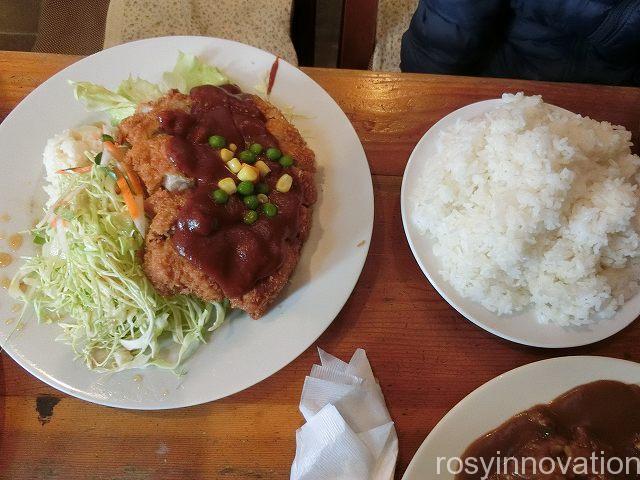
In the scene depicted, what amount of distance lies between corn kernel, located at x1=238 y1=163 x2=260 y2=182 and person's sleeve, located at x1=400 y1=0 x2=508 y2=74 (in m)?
1.16

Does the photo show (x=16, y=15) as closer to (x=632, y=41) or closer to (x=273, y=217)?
(x=273, y=217)

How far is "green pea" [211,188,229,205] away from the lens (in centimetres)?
169

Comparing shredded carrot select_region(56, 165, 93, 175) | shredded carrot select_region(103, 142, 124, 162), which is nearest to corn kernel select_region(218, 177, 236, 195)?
shredded carrot select_region(103, 142, 124, 162)

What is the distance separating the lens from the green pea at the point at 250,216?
1.72 metres

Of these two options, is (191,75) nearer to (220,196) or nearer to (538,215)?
(220,196)

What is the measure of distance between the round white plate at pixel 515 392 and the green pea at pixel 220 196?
1026 millimetres

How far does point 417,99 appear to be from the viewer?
2.19 meters

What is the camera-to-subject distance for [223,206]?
1709mm

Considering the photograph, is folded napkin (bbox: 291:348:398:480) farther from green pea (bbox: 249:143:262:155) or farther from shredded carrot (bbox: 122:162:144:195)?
shredded carrot (bbox: 122:162:144:195)

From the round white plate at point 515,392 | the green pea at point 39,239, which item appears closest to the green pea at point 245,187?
the green pea at point 39,239

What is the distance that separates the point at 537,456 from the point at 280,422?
86cm

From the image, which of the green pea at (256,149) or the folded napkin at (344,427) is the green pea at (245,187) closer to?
the green pea at (256,149)

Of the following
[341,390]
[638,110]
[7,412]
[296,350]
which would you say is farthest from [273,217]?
[638,110]

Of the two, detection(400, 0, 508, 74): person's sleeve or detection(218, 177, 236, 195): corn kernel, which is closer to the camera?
detection(218, 177, 236, 195): corn kernel
